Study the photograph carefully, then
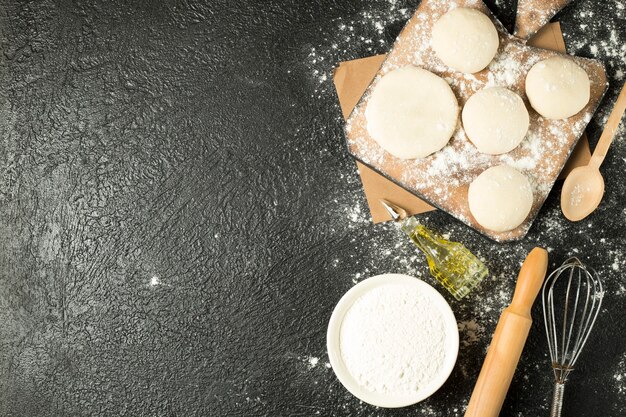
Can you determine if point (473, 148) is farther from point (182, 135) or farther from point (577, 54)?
point (182, 135)

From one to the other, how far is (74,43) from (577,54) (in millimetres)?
1043

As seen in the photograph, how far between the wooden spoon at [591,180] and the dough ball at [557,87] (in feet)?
0.27

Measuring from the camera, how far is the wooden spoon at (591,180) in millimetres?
1210

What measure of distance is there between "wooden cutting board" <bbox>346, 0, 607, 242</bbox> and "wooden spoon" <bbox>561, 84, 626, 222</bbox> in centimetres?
4

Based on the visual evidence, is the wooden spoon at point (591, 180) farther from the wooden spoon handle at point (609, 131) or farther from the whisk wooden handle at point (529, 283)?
the whisk wooden handle at point (529, 283)

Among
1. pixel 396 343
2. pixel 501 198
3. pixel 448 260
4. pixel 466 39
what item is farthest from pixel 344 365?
pixel 466 39

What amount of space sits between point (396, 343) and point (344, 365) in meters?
0.11

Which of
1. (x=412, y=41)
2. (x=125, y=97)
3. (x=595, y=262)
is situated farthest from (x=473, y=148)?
(x=125, y=97)

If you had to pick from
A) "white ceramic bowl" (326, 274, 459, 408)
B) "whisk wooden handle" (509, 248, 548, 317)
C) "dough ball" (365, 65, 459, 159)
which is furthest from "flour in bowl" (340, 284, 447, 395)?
"dough ball" (365, 65, 459, 159)

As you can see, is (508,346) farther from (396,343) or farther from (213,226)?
(213,226)

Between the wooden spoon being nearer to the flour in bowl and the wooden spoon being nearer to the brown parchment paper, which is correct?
the brown parchment paper

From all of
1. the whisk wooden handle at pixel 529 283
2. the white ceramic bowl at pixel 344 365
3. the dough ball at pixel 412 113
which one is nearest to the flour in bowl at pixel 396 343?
the white ceramic bowl at pixel 344 365

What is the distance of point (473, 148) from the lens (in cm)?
120

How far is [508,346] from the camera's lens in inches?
44.2
